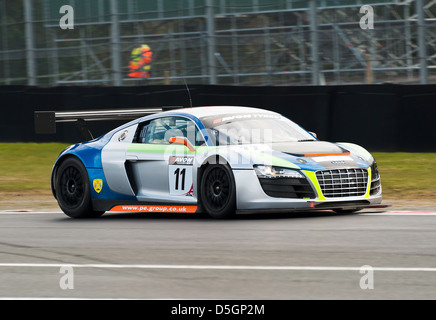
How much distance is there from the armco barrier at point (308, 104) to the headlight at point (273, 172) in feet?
23.9

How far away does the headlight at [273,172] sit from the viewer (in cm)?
955

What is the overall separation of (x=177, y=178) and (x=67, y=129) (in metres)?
10.6

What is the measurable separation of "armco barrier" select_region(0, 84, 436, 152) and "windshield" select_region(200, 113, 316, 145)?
5.89 m

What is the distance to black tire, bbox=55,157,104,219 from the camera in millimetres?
11086

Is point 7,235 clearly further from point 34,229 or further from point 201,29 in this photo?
point 201,29

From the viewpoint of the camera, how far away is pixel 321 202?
9.55 m

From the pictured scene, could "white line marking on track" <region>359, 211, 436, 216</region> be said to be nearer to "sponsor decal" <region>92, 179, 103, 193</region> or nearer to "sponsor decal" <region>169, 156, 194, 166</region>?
"sponsor decal" <region>169, 156, 194, 166</region>

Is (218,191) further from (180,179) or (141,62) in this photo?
(141,62)

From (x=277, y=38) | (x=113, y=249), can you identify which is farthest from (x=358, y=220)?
(x=277, y=38)

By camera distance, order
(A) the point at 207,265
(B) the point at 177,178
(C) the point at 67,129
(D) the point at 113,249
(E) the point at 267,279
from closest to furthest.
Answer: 1. (E) the point at 267,279
2. (A) the point at 207,265
3. (D) the point at 113,249
4. (B) the point at 177,178
5. (C) the point at 67,129

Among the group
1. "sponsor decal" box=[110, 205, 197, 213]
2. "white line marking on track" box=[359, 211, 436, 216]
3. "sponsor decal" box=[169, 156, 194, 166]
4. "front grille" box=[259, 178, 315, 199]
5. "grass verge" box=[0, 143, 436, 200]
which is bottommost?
"grass verge" box=[0, 143, 436, 200]

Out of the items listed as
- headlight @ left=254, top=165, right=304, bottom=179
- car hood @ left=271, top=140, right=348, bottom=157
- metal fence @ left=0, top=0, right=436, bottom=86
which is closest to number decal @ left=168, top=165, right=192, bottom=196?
headlight @ left=254, top=165, right=304, bottom=179

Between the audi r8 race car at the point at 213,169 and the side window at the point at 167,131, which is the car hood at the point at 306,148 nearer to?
the audi r8 race car at the point at 213,169

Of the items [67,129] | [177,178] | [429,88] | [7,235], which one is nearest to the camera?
[7,235]
